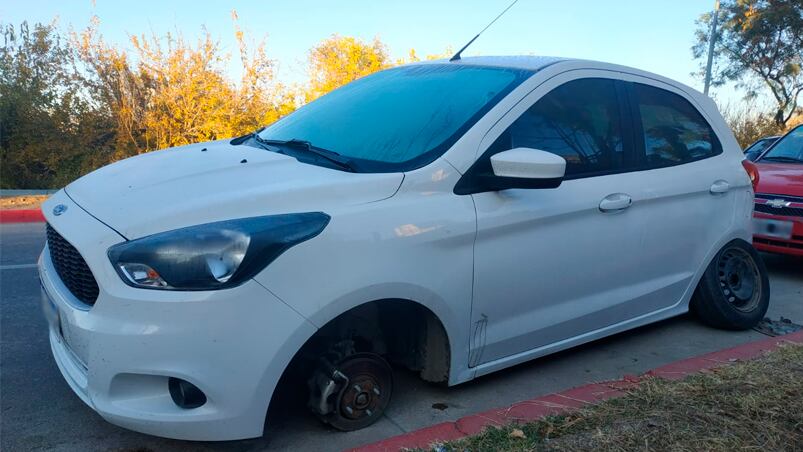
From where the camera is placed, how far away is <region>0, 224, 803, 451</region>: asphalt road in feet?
8.88

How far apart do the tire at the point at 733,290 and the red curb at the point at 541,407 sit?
66 cm

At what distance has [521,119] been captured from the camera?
125 inches

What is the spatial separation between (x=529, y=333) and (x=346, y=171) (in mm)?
1229

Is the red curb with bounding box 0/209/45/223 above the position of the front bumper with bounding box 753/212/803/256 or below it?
below

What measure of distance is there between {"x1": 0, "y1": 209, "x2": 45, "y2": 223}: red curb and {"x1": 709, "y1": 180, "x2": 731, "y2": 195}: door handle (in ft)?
27.5

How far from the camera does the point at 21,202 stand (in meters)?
9.66

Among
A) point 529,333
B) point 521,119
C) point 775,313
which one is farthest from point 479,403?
point 775,313

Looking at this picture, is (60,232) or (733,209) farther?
(733,209)

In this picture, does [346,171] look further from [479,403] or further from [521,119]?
[479,403]

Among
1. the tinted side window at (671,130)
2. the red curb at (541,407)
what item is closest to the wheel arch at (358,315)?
the red curb at (541,407)

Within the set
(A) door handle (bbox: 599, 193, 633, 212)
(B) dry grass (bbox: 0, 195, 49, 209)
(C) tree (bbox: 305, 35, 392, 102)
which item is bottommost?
(B) dry grass (bbox: 0, 195, 49, 209)

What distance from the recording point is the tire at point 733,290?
4.21 metres

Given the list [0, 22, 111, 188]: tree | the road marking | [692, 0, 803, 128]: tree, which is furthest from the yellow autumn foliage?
[692, 0, 803, 128]: tree

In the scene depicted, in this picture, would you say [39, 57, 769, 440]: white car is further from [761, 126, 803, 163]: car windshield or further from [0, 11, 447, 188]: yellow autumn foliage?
[0, 11, 447, 188]: yellow autumn foliage
